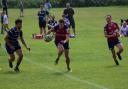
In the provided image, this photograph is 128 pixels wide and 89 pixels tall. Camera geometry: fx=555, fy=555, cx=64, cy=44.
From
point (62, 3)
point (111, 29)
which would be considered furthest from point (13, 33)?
point (62, 3)

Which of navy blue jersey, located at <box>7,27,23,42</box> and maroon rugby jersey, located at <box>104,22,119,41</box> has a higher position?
navy blue jersey, located at <box>7,27,23,42</box>

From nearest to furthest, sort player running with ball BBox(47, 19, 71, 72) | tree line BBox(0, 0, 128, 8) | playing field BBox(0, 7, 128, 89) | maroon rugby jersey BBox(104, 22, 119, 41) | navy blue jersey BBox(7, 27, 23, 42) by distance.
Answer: playing field BBox(0, 7, 128, 89) < navy blue jersey BBox(7, 27, 23, 42) < player running with ball BBox(47, 19, 71, 72) < maroon rugby jersey BBox(104, 22, 119, 41) < tree line BBox(0, 0, 128, 8)

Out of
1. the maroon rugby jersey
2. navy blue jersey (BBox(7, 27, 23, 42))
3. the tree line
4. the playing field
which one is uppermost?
navy blue jersey (BBox(7, 27, 23, 42))

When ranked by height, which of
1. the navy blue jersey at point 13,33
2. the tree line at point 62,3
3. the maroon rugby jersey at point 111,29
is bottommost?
the tree line at point 62,3

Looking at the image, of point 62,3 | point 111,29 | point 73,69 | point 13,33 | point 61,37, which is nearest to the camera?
point 13,33

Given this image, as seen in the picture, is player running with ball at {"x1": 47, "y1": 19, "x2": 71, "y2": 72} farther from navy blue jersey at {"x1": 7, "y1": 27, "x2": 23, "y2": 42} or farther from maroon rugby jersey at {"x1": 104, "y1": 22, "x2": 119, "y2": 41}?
maroon rugby jersey at {"x1": 104, "y1": 22, "x2": 119, "y2": 41}

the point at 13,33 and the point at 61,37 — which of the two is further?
the point at 61,37

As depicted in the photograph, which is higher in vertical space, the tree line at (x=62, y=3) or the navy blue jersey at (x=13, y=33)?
the navy blue jersey at (x=13, y=33)

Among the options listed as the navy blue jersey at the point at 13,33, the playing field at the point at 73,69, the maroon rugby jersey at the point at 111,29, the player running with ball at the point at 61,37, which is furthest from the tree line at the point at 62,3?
the navy blue jersey at the point at 13,33

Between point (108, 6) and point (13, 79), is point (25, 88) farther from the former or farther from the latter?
point (108, 6)

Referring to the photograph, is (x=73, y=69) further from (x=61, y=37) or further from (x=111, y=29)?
(x=111, y=29)

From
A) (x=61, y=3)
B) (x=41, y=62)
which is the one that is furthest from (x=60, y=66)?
(x=61, y=3)

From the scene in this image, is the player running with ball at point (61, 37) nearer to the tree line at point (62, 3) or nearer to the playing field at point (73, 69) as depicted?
the playing field at point (73, 69)

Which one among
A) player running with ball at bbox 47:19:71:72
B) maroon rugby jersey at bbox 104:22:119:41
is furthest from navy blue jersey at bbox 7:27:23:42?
maroon rugby jersey at bbox 104:22:119:41
